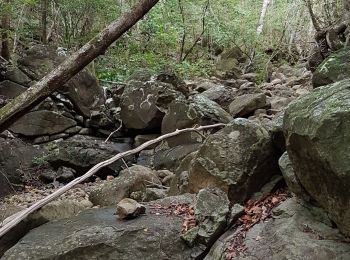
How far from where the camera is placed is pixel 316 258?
2.92 metres

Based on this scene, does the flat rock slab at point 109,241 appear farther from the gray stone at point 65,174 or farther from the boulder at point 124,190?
the gray stone at point 65,174

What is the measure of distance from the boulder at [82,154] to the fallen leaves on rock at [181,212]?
16.1ft

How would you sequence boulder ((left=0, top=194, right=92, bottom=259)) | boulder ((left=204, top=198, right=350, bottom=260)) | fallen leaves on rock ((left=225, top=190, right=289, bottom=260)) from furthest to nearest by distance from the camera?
boulder ((left=0, top=194, right=92, bottom=259))
fallen leaves on rock ((left=225, top=190, right=289, bottom=260))
boulder ((left=204, top=198, right=350, bottom=260))

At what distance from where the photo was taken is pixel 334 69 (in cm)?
589

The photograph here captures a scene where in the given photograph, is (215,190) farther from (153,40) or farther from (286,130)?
(153,40)

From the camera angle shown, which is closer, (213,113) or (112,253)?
(112,253)

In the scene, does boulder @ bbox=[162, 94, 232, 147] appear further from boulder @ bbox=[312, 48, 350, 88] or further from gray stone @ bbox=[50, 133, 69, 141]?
boulder @ bbox=[312, 48, 350, 88]

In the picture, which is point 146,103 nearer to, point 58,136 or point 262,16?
point 58,136

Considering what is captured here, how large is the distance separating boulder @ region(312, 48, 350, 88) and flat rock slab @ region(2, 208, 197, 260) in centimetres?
347

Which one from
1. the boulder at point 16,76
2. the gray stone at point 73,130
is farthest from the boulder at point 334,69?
the boulder at point 16,76

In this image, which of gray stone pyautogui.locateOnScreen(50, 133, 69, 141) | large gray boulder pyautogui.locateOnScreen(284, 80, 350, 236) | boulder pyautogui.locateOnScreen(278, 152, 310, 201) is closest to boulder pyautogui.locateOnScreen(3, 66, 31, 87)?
gray stone pyautogui.locateOnScreen(50, 133, 69, 141)

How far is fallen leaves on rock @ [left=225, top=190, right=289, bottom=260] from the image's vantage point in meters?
3.39

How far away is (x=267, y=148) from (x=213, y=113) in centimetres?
468

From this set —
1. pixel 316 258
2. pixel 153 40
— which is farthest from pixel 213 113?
pixel 153 40
